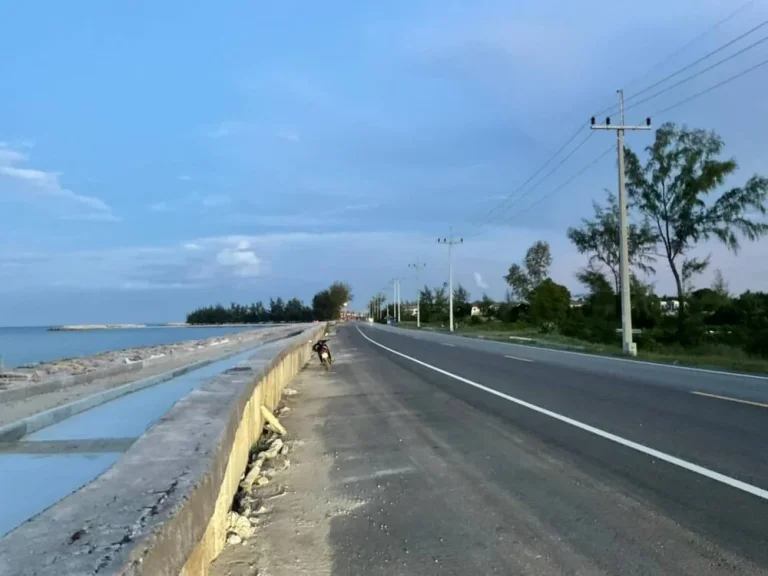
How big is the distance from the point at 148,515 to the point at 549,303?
93.8 metres

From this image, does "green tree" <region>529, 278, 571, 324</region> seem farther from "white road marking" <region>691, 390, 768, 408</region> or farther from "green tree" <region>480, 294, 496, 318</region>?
"white road marking" <region>691, 390, 768, 408</region>

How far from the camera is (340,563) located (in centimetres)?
512

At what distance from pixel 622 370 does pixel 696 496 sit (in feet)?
48.9

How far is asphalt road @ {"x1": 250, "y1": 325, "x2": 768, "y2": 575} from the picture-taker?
509cm

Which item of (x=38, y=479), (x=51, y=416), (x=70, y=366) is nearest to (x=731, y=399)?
(x=51, y=416)

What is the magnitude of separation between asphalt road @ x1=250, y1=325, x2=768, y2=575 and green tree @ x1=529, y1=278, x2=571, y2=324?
79313 millimetres

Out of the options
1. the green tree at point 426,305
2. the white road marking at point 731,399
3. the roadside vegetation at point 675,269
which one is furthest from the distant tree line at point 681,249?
the green tree at point 426,305

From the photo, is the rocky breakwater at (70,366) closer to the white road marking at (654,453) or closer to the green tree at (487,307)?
the white road marking at (654,453)

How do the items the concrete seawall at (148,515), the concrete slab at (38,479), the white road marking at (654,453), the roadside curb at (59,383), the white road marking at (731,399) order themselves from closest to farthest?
the concrete seawall at (148,515)
the concrete slab at (38,479)
the white road marking at (654,453)
the white road marking at (731,399)
the roadside curb at (59,383)

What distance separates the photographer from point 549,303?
308 feet

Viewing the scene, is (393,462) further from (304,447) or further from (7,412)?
(7,412)

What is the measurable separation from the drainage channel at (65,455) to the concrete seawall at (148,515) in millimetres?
562

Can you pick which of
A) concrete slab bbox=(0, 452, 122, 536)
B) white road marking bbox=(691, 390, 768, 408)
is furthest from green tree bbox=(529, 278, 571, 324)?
concrete slab bbox=(0, 452, 122, 536)

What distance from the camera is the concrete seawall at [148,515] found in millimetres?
A: 2727
